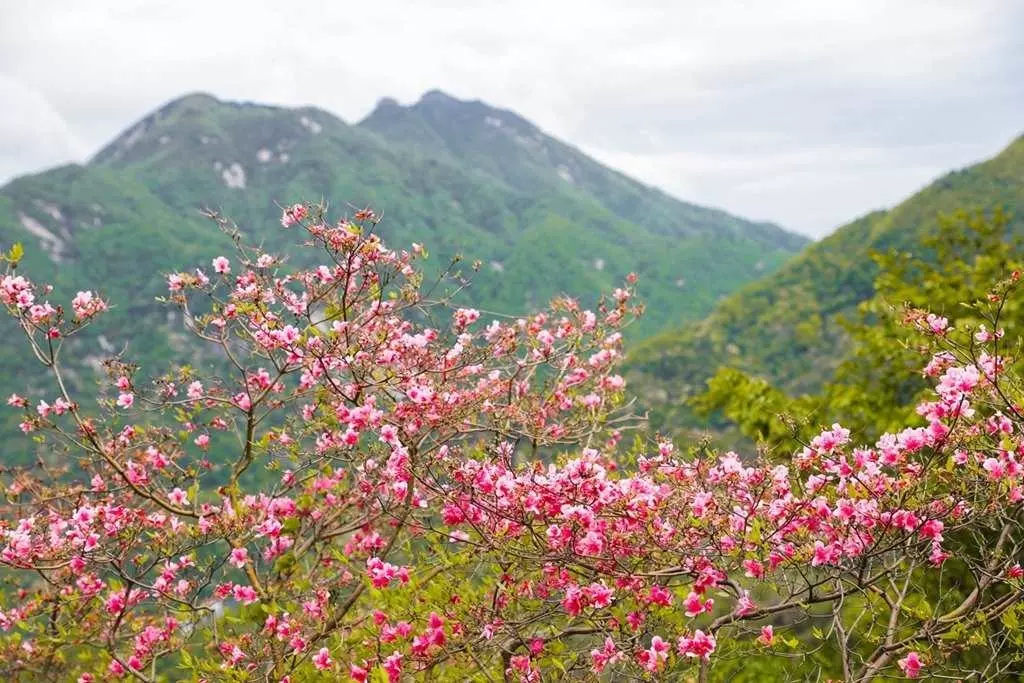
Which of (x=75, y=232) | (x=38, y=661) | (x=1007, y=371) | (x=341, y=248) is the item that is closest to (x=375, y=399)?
(x=341, y=248)

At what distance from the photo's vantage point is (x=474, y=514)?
15.3 ft

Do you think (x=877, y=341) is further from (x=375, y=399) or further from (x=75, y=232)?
(x=75, y=232)

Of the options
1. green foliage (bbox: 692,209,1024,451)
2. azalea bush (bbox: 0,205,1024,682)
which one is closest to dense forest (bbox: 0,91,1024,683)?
azalea bush (bbox: 0,205,1024,682)

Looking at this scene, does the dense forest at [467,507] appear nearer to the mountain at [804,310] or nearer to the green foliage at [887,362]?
the green foliage at [887,362]

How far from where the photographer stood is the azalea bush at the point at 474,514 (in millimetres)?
4137

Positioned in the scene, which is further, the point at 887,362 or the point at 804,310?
the point at 804,310

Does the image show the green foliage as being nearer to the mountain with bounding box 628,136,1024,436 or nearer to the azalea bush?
the azalea bush

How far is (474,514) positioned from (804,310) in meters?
69.5

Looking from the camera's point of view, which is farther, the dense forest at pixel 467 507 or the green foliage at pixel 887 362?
the green foliage at pixel 887 362

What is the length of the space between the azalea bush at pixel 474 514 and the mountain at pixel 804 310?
53997 millimetres

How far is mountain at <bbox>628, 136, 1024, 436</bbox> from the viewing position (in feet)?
206

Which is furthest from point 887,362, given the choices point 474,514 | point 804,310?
point 804,310

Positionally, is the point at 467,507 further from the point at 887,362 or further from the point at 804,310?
the point at 804,310

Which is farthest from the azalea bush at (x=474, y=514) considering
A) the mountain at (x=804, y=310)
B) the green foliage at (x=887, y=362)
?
the mountain at (x=804, y=310)
